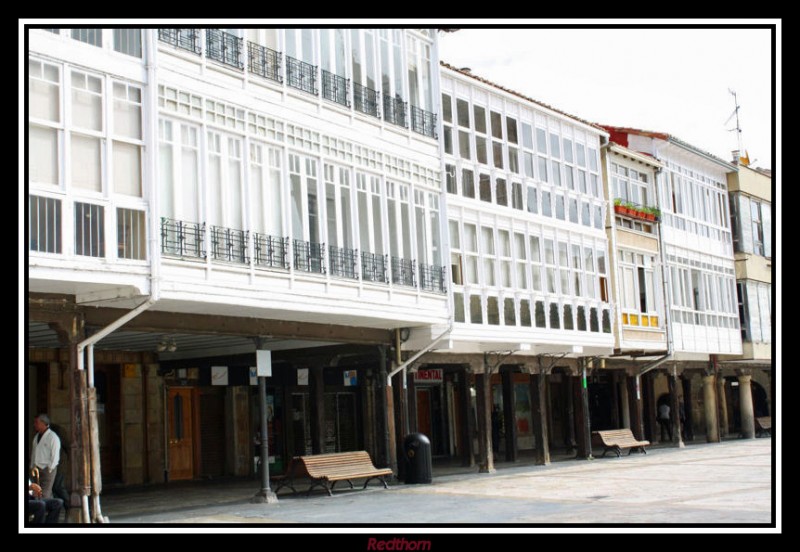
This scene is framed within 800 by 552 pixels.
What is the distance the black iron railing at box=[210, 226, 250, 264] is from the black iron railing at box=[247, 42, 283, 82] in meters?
3.04

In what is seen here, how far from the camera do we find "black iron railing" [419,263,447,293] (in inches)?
888

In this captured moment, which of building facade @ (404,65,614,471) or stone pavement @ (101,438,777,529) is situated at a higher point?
building facade @ (404,65,614,471)

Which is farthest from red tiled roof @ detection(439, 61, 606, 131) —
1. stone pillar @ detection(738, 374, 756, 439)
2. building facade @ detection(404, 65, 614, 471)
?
stone pillar @ detection(738, 374, 756, 439)

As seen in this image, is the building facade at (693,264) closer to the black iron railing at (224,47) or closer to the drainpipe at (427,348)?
the drainpipe at (427,348)

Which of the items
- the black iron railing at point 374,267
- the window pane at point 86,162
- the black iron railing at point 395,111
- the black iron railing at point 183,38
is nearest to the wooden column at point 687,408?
the black iron railing at point 395,111

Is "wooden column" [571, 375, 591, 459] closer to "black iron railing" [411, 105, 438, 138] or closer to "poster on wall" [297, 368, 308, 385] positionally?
"poster on wall" [297, 368, 308, 385]

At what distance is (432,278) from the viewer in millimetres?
22828

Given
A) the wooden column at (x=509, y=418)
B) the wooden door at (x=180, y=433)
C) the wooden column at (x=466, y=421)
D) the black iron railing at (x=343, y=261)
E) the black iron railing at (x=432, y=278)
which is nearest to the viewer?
the black iron railing at (x=343, y=261)

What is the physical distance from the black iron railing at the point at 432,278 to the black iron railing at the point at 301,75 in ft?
15.1

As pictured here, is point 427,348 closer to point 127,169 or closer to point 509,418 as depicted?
point 509,418

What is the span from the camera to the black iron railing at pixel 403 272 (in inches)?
855

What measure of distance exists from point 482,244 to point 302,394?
765 centimetres

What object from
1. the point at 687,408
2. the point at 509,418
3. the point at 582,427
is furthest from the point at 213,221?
the point at 687,408
